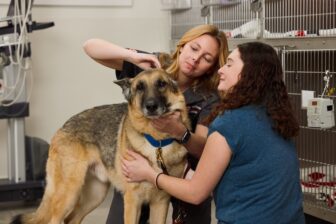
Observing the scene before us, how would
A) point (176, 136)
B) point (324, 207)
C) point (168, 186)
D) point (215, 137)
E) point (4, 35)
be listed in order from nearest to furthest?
1. point (215, 137)
2. point (168, 186)
3. point (176, 136)
4. point (324, 207)
5. point (4, 35)

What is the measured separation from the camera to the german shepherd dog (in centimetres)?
190

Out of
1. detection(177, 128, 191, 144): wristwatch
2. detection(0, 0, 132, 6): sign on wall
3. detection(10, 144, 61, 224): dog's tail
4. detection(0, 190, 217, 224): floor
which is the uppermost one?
detection(0, 0, 132, 6): sign on wall

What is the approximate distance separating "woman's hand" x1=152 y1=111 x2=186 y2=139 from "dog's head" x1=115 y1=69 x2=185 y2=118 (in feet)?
0.10

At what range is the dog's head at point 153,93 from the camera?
6.03 feet

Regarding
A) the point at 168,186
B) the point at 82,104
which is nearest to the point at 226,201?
the point at 168,186

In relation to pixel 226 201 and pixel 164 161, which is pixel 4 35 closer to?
pixel 164 161

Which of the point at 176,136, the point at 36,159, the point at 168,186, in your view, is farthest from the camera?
the point at 36,159

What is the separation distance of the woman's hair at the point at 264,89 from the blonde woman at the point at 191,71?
34 centimetres

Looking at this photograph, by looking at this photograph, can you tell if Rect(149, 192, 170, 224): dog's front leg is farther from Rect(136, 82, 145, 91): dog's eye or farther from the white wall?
the white wall

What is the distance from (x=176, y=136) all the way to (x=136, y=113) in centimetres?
19

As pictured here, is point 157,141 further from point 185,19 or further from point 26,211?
point 185,19

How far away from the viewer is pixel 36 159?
369 centimetres

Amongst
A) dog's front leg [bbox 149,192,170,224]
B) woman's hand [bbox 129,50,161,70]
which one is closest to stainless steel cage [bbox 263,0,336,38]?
woman's hand [bbox 129,50,161,70]

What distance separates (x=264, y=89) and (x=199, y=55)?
0.47 meters
